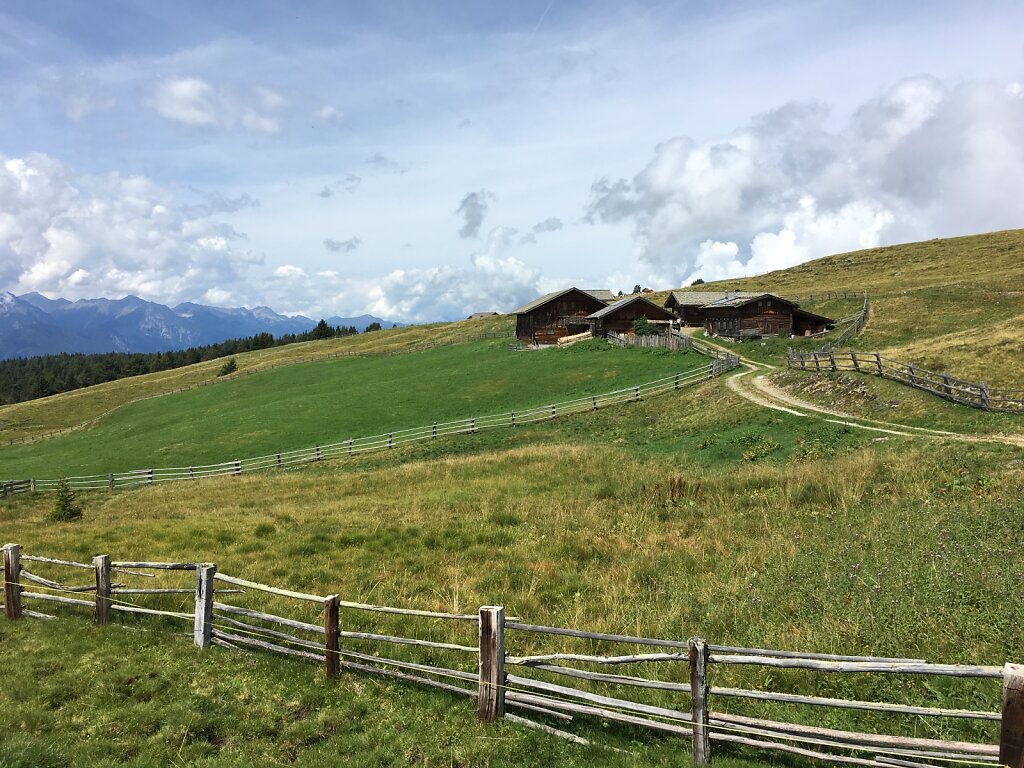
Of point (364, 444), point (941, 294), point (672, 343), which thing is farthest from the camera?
point (941, 294)

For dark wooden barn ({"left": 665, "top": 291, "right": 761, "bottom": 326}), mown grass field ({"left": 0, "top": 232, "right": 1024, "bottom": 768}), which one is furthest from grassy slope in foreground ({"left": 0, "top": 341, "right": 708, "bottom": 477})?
dark wooden barn ({"left": 665, "top": 291, "right": 761, "bottom": 326})

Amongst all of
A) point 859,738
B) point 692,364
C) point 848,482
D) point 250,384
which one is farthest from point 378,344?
point 859,738

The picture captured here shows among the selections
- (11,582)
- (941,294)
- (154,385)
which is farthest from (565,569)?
(154,385)

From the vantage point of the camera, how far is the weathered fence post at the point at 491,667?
679cm

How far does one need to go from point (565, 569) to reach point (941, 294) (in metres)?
71.2

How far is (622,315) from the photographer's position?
6644cm

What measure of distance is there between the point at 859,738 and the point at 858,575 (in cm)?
446

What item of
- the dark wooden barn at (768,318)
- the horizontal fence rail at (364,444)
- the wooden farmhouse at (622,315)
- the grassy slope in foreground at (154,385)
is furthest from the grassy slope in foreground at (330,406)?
the grassy slope in foreground at (154,385)

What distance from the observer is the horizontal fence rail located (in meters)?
34.8

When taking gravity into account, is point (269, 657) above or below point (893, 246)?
below

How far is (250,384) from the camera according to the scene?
69.6 meters

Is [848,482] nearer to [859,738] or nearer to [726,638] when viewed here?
[726,638]

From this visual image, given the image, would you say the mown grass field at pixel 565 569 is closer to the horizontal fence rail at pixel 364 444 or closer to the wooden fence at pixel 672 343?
the horizontal fence rail at pixel 364 444

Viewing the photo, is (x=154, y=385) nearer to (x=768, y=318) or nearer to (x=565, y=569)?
(x=768, y=318)
